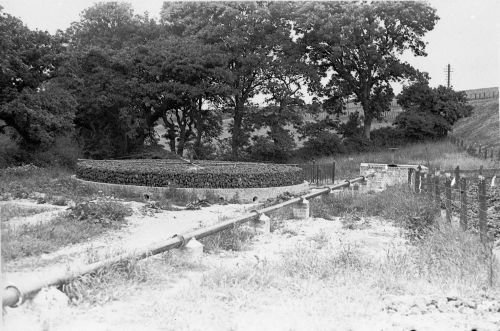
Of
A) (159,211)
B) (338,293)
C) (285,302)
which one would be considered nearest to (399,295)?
(338,293)

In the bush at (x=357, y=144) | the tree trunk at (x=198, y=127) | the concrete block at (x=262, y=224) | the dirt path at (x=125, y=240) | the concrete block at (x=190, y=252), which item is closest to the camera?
the dirt path at (x=125, y=240)

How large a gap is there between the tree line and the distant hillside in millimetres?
3561

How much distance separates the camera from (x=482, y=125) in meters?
30.7

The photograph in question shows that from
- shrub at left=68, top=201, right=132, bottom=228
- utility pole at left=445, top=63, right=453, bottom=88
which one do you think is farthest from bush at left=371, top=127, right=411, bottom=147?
shrub at left=68, top=201, right=132, bottom=228

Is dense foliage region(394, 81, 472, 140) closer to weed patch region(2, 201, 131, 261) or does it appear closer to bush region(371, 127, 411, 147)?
bush region(371, 127, 411, 147)

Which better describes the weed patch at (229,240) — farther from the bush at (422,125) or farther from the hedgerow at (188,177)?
the bush at (422,125)

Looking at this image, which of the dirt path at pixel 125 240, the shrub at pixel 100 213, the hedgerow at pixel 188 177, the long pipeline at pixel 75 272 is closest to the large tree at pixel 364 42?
the hedgerow at pixel 188 177

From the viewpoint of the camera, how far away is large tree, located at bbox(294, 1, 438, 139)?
94.6 feet

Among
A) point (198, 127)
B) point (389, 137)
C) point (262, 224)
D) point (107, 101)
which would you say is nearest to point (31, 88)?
point (107, 101)

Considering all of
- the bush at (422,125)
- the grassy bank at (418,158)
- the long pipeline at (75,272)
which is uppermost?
the bush at (422,125)

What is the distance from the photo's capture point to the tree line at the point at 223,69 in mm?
26562

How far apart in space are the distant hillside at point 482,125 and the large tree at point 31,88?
20.2m

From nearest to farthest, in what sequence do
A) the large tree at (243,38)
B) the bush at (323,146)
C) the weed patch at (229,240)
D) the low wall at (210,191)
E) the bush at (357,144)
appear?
the weed patch at (229,240) < the low wall at (210,191) < the large tree at (243,38) < the bush at (323,146) < the bush at (357,144)

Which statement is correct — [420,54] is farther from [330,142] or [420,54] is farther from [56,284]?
[56,284]
